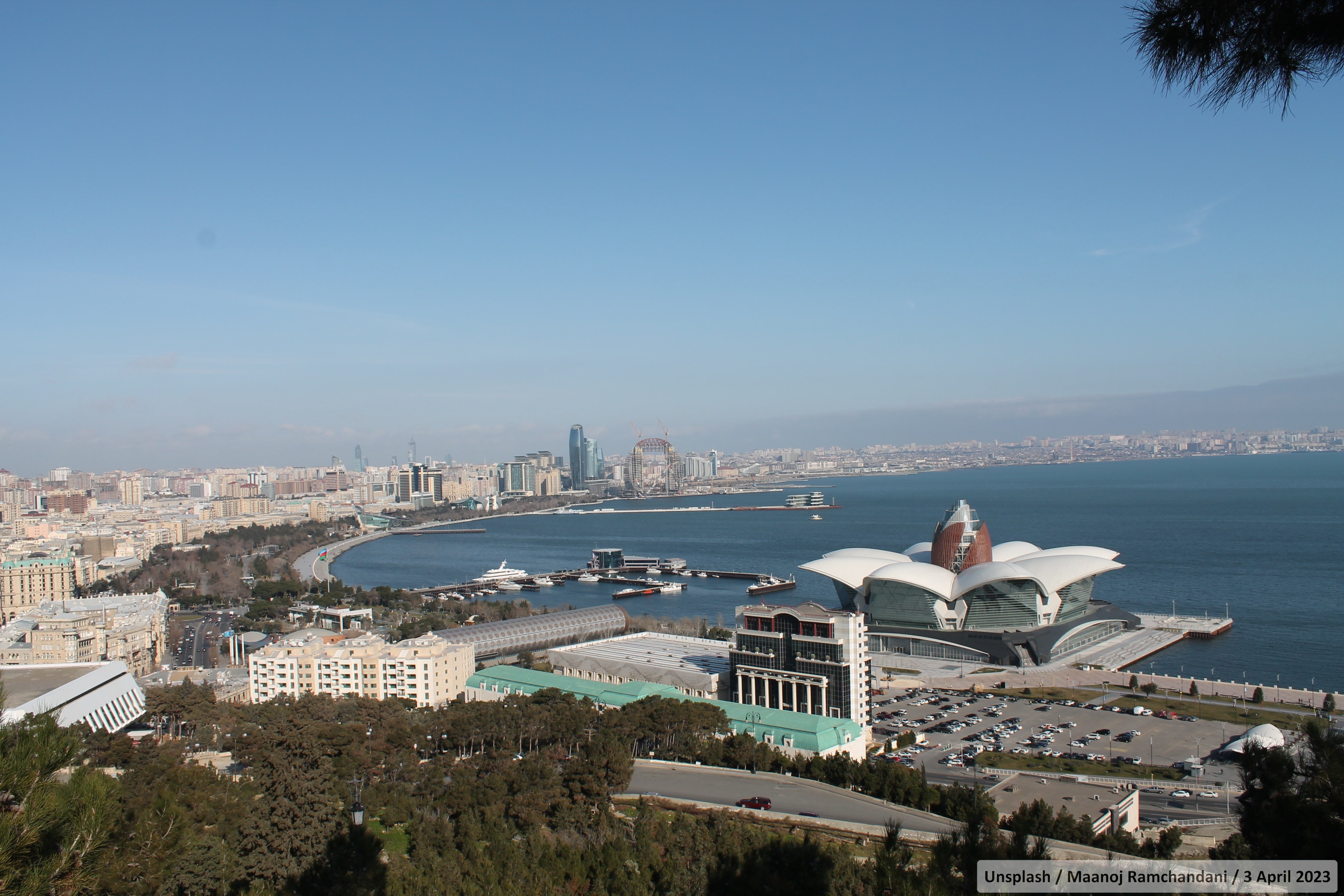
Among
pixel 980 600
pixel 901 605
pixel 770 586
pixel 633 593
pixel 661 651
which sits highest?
pixel 980 600

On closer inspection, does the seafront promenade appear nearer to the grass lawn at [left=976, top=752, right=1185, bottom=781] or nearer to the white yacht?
the grass lawn at [left=976, top=752, right=1185, bottom=781]

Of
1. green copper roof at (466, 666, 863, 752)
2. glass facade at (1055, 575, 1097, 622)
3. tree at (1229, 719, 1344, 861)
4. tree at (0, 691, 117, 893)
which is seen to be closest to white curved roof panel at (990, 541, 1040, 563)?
glass facade at (1055, 575, 1097, 622)

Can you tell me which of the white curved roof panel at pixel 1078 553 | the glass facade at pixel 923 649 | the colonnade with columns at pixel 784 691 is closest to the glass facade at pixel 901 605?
the glass facade at pixel 923 649

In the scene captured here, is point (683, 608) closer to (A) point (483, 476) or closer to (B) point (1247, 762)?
(B) point (1247, 762)

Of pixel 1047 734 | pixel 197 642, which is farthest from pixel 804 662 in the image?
pixel 197 642

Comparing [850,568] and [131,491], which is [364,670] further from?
[131,491]

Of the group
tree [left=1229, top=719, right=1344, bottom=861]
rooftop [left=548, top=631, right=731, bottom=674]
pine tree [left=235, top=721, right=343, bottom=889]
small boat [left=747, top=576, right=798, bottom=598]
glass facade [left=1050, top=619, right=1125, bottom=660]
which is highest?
tree [left=1229, top=719, right=1344, bottom=861]
